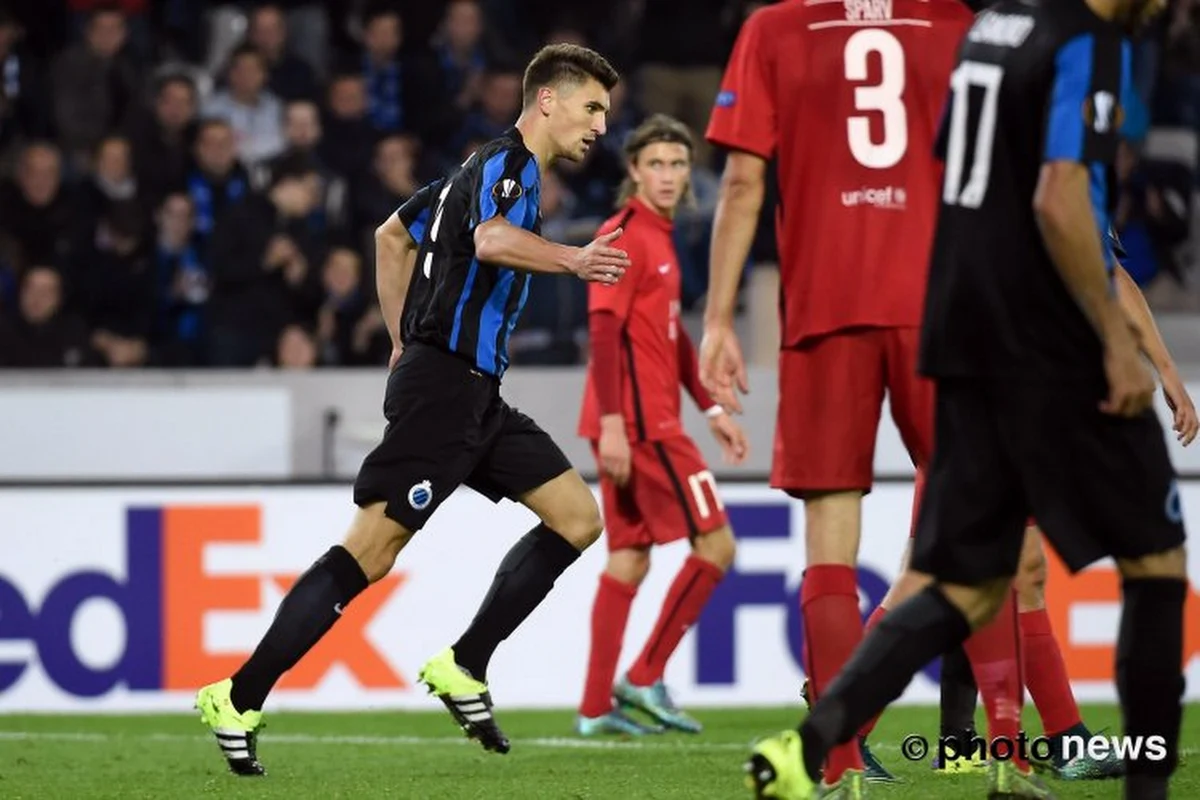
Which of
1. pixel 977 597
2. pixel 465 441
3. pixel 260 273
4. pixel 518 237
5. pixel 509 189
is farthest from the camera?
pixel 260 273

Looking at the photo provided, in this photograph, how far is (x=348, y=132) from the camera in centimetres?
1273

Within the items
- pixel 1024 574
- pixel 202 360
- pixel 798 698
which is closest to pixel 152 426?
pixel 202 360

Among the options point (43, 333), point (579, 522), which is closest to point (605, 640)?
point (579, 522)

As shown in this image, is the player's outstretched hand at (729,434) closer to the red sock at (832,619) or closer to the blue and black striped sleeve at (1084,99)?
the red sock at (832,619)

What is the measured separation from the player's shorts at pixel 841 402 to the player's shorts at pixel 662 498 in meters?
3.10

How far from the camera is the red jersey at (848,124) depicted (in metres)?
5.10

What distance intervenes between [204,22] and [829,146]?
925 cm

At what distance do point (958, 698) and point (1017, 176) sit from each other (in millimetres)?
2125

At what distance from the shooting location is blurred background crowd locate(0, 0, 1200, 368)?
11.7m

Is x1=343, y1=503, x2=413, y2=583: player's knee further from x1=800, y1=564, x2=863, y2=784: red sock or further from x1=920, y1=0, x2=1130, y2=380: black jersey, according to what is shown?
x1=920, y1=0, x2=1130, y2=380: black jersey

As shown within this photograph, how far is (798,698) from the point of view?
926cm

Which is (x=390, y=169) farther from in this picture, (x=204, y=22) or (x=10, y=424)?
(x=10, y=424)

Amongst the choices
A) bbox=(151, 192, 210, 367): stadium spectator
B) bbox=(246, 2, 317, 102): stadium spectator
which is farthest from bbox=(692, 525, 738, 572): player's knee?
bbox=(246, 2, 317, 102): stadium spectator

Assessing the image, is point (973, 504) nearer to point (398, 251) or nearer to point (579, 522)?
point (579, 522)
